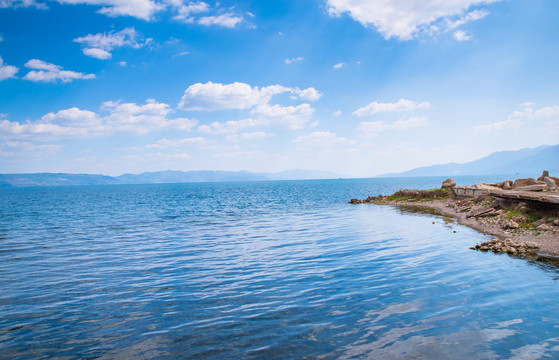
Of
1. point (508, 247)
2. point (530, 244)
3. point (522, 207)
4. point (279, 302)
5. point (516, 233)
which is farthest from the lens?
A: point (522, 207)

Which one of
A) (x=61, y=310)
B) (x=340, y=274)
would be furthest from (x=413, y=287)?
(x=61, y=310)

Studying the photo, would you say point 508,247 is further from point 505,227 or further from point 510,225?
point 505,227

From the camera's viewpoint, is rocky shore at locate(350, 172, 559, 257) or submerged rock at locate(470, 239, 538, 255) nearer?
submerged rock at locate(470, 239, 538, 255)

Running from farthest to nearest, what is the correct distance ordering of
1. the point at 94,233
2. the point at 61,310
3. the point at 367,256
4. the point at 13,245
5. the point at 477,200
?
the point at 477,200 < the point at 94,233 < the point at 13,245 < the point at 367,256 < the point at 61,310

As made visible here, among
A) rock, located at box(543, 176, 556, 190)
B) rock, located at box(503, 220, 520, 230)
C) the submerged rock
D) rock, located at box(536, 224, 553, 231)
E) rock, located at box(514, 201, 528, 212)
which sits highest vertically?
rock, located at box(543, 176, 556, 190)

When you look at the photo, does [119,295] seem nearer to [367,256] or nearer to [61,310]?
[61,310]

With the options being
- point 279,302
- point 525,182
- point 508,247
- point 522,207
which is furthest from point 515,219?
point 279,302

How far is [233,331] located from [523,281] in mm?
11802

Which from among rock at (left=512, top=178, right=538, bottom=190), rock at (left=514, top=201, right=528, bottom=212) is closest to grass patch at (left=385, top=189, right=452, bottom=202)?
rock at (left=512, top=178, right=538, bottom=190)

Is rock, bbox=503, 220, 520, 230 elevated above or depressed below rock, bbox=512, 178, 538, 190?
below

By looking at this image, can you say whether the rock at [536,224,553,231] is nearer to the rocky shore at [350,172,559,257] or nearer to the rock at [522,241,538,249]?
the rocky shore at [350,172,559,257]

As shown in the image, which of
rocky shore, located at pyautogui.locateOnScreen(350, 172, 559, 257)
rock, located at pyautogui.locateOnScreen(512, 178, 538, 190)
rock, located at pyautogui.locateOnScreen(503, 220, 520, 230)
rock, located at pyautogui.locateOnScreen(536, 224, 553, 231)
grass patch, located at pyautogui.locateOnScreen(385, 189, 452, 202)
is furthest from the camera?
grass patch, located at pyautogui.locateOnScreen(385, 189, 452, 202)

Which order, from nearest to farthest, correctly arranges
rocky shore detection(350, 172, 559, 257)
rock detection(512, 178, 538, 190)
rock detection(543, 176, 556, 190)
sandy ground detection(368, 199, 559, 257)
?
sandy ground detection(368, 199, 559, 257)
rocky shore detection(350, 172, 559, 257)
rock detection(543, 176, 556, 190)
rock detection(512, 178, 538, 190)

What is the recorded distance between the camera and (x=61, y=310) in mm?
11680
